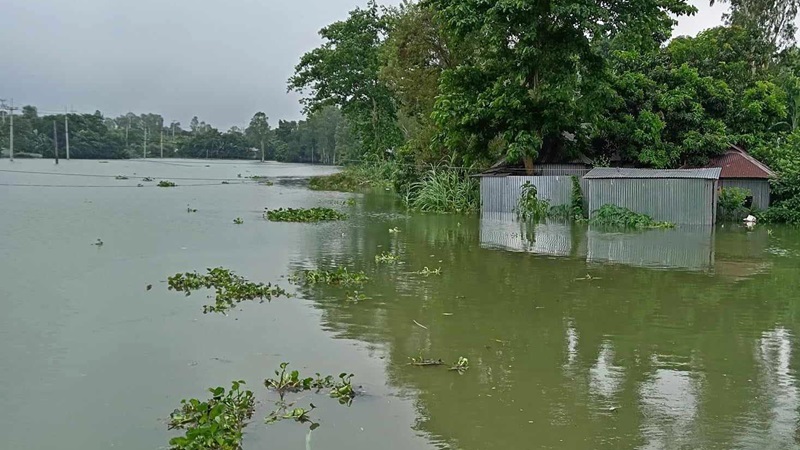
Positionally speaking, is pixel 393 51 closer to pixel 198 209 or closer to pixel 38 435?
pixel 198 209

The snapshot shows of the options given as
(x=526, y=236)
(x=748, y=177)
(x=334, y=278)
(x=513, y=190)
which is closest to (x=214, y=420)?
(x=334, y=278)

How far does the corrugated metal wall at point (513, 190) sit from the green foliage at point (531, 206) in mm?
171

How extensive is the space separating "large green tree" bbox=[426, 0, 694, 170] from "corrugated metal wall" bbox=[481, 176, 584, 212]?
98 cm

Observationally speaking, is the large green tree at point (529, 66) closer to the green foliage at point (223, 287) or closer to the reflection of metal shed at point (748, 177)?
the reflection of metal shed at point (748, 177)

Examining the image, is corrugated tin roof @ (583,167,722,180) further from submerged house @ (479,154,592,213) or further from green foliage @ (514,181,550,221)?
green foliage @ (514,181,550,221)

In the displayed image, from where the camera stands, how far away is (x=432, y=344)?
7297 mm

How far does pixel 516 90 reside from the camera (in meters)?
22.6

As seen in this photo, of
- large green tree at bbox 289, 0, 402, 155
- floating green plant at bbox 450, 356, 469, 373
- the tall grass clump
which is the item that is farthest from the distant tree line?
floating green plant at bbox 450, 356, 469, 373

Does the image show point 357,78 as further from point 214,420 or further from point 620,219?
point 214,420

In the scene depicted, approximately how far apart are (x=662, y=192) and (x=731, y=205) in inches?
123

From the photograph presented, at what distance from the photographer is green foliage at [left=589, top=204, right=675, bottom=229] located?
66.0ft

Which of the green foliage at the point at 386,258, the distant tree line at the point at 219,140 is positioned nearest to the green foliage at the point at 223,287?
the green foliage at the point at 386,258

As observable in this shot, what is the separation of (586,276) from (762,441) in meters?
6.50

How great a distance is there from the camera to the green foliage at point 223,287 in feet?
30.3
